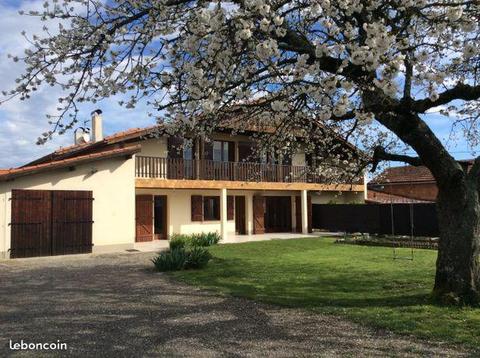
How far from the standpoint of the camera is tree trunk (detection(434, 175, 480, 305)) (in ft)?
25.5

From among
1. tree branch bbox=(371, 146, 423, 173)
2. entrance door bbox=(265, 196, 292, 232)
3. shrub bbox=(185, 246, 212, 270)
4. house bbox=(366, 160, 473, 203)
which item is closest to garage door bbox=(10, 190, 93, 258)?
shrub bbox=(185, 246, 212, 270)

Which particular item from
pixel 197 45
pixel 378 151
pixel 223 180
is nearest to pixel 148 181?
pixel 223 180

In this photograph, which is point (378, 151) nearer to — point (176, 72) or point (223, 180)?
point (176, 72)

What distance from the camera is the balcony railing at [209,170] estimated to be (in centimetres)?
2130

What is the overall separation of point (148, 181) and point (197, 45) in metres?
14.8

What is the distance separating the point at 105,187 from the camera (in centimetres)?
1845

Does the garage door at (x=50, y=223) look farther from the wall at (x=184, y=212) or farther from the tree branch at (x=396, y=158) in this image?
the tree branch at (x=396, y=158)

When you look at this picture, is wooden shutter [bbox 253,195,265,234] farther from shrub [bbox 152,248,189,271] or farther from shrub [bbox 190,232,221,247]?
shrub [bbox 152,248,189,271]

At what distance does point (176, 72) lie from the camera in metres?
7.07

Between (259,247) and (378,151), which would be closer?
(378,151)

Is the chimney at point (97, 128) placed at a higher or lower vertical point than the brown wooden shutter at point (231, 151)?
higher

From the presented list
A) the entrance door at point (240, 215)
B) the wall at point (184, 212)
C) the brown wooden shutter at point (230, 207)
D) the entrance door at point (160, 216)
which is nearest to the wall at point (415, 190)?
the entrance door at point (240, 215)

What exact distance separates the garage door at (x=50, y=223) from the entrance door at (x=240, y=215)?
405 inches

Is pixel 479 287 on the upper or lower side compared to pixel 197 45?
lower
